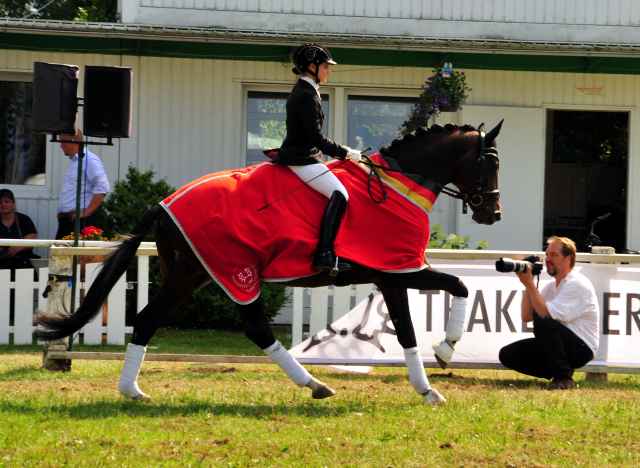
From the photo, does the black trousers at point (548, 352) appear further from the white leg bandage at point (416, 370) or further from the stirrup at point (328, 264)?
the stirrup at point (328, 264)

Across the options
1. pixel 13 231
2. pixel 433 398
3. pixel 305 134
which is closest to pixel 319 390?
pixel 433 398

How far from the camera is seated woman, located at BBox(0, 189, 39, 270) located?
9734 millimetres

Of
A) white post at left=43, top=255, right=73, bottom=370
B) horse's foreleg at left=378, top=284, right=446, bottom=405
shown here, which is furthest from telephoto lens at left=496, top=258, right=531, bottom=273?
white post at left=43, top=255, right=73, bottom=370

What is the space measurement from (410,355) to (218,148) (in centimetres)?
623

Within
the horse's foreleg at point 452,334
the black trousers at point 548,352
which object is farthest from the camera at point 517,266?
the horse's foreleg at point 452,334

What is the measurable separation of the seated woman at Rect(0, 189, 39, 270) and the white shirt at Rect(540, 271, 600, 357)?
263 inches

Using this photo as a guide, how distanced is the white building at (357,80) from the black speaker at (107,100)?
11.6ft

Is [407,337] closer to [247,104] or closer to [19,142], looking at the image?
[247,104]

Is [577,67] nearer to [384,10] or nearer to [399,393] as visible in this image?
[384,10]

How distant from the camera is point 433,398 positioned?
5.47 meters

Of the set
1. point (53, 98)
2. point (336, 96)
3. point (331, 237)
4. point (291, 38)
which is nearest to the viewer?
point (331, 237)

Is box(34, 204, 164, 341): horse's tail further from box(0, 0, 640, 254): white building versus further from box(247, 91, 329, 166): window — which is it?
box(247, 91, 329, 166): window

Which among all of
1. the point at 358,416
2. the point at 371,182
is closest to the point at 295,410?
the point at 358,416

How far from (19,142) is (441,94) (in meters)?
6.09
